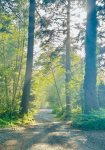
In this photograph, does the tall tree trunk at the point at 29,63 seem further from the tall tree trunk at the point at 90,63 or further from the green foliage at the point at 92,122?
the green foliage at the point at 92,122

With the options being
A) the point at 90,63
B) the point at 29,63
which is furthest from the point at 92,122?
the point at 29,63

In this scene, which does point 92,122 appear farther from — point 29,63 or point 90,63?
point 29,63

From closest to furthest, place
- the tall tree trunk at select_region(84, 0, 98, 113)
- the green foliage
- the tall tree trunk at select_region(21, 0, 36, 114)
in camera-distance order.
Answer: the green foliage → the tall tree trunk at select_region(84, 0, 98, 113) → the tall tree trunk at select_region(21, 0, 36, 114)

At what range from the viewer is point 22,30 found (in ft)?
69.5

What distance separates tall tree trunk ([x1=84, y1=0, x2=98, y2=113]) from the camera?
15.1m

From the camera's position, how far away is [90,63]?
1554cm

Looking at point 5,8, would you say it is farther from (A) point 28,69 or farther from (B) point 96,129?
(B) point 96,129

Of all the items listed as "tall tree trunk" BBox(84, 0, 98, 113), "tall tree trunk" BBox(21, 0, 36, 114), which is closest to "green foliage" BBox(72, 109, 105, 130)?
"tall tree trunk" BBox(84, 0, 98, 113)

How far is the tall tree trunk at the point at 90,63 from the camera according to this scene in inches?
595

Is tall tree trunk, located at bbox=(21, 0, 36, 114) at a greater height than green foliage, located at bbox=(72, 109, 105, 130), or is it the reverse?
tall tree trunk, located at bbox=(21, 0, 36, 114)

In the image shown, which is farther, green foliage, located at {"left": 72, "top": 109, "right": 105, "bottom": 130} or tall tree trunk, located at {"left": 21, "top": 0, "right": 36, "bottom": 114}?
tall tree trunk, located at {"left": 21, "top": 0, "right": 36, "bottom": 114}

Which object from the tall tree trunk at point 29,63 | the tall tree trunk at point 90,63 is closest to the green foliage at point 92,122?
the tall tree trunk at point 90,63

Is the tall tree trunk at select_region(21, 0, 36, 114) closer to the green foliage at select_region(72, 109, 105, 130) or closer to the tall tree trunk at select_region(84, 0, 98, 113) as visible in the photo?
the tall tree trunk at select_region(84, 0, 98, 113)

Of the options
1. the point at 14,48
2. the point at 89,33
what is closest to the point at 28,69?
the point at 14,48
